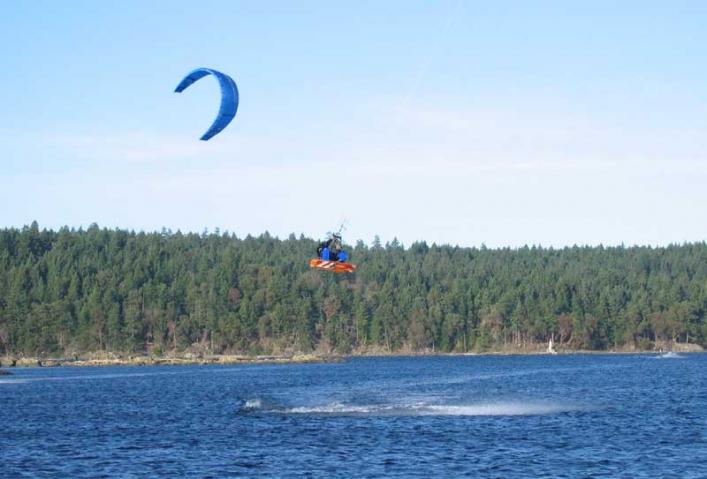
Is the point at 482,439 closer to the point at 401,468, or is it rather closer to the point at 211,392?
the point at 401,468

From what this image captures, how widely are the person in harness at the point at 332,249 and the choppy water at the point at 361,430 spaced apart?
9353mm

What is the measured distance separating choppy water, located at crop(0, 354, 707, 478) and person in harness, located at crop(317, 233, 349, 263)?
935cm

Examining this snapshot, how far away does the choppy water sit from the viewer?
4766cm

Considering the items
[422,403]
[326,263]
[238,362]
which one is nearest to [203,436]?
[326,263]

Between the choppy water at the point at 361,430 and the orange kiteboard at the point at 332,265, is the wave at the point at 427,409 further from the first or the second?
the orange kiteboard at the point at 332,265

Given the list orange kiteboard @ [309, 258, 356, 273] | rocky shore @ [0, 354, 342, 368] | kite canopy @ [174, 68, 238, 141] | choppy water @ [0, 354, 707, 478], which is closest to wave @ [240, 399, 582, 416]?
choppy water @ [0, 354, 707, 478]

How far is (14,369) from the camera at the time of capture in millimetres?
167125

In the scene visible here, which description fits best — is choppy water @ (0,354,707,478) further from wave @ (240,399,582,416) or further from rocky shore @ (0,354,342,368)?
rocky shore @ (0,354,342,368)

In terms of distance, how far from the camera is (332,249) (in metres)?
58.5

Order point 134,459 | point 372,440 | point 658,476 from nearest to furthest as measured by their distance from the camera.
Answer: point 658,476 → point 134,459 → point 372,440

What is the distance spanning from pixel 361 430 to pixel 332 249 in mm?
10256

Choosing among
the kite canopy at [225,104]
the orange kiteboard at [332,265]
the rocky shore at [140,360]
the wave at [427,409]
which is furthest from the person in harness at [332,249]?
the rocky shore at [140,360]

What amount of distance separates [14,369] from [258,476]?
13103 centimetres

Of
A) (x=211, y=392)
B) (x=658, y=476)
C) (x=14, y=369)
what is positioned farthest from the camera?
(x=14, y=369)
